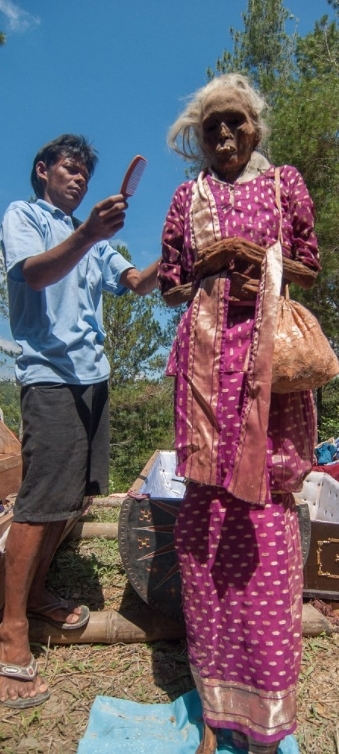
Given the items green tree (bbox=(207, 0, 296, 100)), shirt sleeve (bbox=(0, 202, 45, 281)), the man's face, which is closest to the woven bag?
shirt sleeve (bbox=(0, 202, 45, 281))

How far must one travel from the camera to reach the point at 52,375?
84.4 inches

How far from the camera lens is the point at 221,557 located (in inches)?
68.6

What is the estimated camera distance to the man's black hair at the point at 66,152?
232 cm

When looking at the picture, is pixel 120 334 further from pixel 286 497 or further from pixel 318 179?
pixel 286 497

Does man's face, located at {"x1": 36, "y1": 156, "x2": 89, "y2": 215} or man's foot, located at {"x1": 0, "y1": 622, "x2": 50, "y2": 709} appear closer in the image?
man's foot, located at {"x1": 0, "y1": 622, "x2": 50, "y2": 709}

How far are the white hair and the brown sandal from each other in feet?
6.75

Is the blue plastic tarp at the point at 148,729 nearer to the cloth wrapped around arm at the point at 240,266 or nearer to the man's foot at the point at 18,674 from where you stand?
the man's foot at the point at 18,674

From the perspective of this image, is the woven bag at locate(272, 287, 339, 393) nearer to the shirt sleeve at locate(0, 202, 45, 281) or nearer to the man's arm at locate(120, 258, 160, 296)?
the man's arm at locate(120, 258, 160, 296)

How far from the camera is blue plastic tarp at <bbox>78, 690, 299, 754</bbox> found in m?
1.76

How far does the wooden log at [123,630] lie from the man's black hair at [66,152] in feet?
6.76

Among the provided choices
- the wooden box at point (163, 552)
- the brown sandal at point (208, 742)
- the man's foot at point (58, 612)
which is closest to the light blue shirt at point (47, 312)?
the wooden box at point (163, 552)

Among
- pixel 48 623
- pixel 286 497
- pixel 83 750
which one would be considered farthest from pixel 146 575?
pixel 286 497

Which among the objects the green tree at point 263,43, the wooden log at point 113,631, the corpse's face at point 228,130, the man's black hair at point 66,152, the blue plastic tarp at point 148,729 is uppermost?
the green tree at point 263,43

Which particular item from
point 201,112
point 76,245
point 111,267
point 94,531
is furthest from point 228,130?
point 94,531
